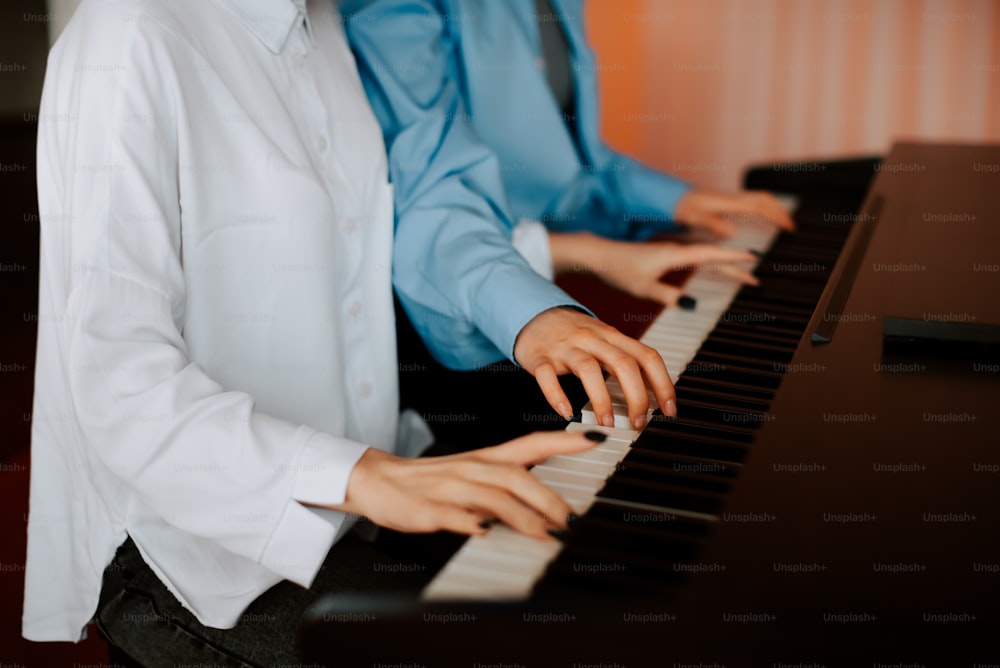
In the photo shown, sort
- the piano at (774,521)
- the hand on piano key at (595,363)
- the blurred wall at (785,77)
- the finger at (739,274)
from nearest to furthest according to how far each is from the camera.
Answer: the piano at (774,521)
the hand on piano key at (595,363)
the finger at (739,274)
the blurred wall at (785,77)

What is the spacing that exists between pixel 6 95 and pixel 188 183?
44 cm

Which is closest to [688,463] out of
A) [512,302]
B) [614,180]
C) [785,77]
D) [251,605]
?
[512,302]

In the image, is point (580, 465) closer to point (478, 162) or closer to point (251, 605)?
point (251, 605)

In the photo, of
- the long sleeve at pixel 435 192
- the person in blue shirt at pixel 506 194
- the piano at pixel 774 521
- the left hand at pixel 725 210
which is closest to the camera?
the piano at pixel 774 521

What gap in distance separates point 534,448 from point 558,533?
0.35 ft

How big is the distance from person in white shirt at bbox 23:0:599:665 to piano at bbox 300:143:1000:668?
2.9 inches

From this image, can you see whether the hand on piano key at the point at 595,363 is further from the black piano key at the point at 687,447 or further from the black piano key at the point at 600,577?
the black piano key at the point at 600,577

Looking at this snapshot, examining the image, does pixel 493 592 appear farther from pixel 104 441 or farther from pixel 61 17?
pixel 61 17

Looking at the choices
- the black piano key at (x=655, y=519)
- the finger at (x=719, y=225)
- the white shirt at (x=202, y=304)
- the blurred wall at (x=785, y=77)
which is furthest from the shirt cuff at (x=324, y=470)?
the blurred wall at (x=785, y=77)

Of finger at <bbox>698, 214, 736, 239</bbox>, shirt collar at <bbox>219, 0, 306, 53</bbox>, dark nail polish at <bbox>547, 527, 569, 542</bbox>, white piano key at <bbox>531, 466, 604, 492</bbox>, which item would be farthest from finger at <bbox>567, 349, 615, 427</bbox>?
finger at <bbox>698, 214, 736, 239</bbox>

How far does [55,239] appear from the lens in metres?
1.04

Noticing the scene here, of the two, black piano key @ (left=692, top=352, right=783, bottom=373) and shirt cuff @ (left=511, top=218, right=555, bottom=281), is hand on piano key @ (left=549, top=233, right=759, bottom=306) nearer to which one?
shirt cuff @ (left=511, top=218, right=555, bottom=281)

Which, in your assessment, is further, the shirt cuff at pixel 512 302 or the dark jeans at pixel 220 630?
the shirt cuff at pixel 512 302

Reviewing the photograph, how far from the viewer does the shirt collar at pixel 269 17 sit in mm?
1139
